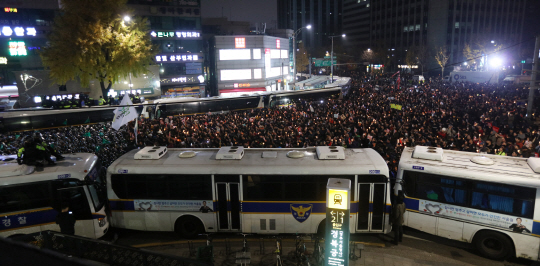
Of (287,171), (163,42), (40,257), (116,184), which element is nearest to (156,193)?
(116,184)

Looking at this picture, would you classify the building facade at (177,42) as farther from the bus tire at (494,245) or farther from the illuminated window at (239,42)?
the bus tire at (494,245)

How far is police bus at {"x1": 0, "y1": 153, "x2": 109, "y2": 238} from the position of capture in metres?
8.75

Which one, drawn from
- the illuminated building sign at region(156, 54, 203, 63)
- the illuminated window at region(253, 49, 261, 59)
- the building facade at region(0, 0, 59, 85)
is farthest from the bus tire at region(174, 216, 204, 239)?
the building facade at region(0, 0, 59, 85)

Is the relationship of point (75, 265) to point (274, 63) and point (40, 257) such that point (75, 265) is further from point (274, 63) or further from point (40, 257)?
point (274, 63)

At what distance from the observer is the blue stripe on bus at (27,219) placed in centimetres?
878

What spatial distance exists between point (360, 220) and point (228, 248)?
384cm

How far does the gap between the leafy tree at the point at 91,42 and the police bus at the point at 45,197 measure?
1823cm

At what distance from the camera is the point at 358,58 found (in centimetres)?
10575

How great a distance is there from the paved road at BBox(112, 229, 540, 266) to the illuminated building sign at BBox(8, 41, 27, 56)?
1573 inches

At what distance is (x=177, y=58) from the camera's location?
44.9m

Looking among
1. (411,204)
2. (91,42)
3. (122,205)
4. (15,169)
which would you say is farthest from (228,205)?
(91,42)

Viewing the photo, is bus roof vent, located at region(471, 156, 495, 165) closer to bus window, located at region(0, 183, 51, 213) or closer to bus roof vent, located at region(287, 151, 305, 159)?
bus roof vent, located at region(287, 151, 305, 159)

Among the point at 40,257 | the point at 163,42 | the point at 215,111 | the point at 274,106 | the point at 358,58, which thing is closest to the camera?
the point at 40,257

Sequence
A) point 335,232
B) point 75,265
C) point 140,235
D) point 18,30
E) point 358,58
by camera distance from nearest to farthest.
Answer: point 75,265 → point 335,232 → point 140,235 → point 18,30 → point 358,58
